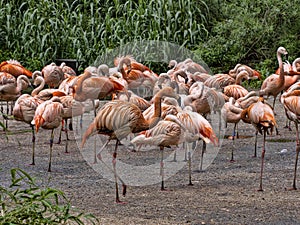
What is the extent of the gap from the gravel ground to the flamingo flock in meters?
0.19

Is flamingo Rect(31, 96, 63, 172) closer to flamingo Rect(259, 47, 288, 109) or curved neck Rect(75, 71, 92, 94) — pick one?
curved neck Rect(75, 71, 92, 94)

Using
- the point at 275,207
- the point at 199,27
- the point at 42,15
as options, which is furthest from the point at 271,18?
the point at 275,207

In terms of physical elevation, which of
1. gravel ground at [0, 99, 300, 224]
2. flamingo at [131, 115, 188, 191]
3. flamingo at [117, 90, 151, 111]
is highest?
flamingo at [117, 90, 151, 111]

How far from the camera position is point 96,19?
14250 millimetres

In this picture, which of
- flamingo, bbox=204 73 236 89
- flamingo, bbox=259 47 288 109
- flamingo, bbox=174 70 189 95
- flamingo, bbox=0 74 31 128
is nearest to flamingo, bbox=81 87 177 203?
flamingo, bbox=174 70 189 95

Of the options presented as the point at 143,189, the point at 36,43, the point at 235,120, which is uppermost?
the point at 36,43

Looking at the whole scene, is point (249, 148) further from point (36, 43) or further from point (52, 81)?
point (36, 43)

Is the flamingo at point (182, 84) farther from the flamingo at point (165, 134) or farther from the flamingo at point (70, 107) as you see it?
the flamingo at point (165, 134)

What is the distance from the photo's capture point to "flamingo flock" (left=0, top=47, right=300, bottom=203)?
6066 mm

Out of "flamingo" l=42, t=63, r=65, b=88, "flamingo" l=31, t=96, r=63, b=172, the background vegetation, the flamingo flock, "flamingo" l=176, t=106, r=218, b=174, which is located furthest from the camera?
the background vegetation

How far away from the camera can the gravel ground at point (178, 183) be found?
514 centimetres

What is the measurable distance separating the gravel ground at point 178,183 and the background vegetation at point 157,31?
4.96 meters

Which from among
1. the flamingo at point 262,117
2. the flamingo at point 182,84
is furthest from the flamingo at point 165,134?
the flamingo at point 182,84

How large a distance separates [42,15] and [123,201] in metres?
9.14
